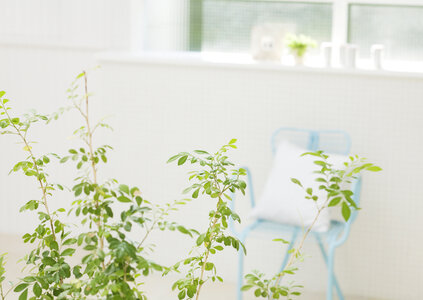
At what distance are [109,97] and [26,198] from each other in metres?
0.98

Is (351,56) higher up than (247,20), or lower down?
lower down

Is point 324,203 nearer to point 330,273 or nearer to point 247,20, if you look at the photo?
point 330,273

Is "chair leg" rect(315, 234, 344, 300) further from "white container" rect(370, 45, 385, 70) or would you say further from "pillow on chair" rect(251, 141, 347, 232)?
"white container" rect(370, 45, 385, 70)

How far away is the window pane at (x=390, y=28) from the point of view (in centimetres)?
379

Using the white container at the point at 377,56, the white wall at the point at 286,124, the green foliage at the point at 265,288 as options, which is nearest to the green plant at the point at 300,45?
the white wall at the point at 286,124

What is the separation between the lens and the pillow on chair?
11.0ft

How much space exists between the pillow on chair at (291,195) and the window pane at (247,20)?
75 cm

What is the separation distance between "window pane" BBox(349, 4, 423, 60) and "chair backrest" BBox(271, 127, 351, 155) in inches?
20.9

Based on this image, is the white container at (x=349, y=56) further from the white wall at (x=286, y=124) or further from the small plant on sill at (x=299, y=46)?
the small plant on sill at (x=299, y=46)

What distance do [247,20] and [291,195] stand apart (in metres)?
1.10

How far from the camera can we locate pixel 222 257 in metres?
3.94

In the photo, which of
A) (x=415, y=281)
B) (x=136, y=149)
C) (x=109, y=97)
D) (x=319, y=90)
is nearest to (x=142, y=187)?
(x=136, y=149)

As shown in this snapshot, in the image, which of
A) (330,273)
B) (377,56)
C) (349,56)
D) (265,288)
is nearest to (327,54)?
(349,56)

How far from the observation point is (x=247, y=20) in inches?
159
